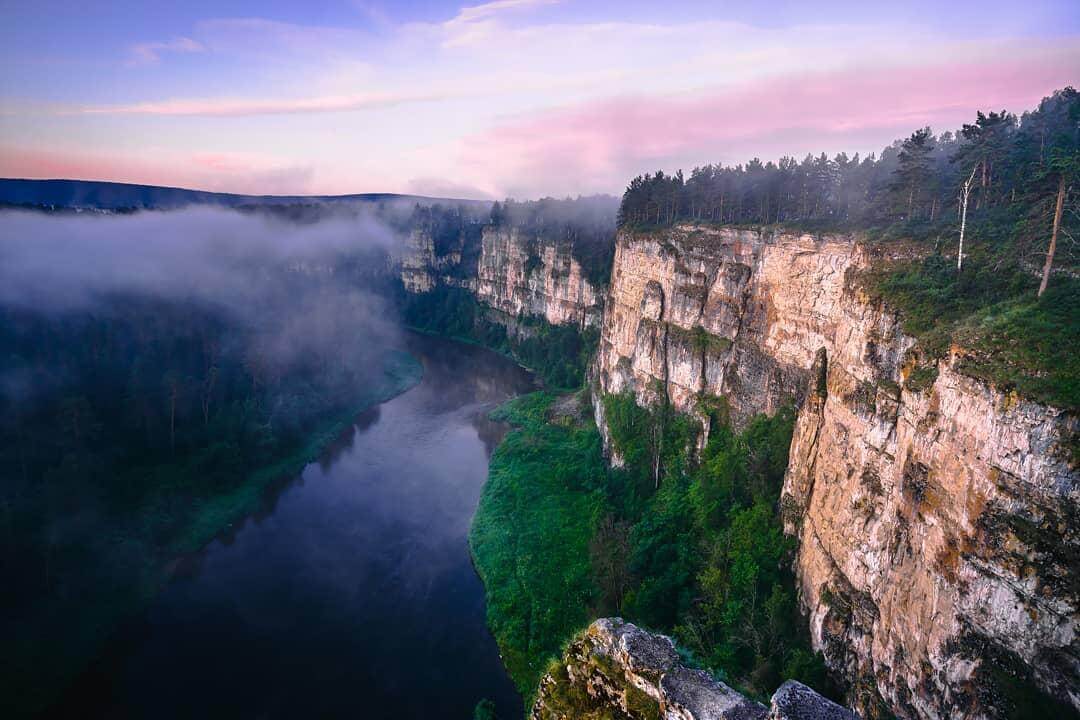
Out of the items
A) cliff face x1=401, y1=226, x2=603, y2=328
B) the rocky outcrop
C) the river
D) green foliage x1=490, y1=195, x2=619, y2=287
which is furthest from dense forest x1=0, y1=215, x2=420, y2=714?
green foliage x1=490, y1=195, x2=619, y2=287

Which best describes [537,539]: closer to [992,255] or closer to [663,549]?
[663,549]

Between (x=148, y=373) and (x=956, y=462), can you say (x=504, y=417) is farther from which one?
(x=956, y=462)

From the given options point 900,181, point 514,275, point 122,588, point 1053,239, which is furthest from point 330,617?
point 514,275

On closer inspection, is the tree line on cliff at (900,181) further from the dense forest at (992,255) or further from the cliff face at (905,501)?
the cliff face at (905,501)

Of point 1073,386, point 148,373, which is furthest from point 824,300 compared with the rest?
Result: point 148,373

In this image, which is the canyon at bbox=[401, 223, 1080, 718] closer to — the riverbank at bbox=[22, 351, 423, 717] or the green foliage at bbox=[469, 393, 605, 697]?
the green foliage at bbox=[469, 393, 605, 697]
